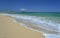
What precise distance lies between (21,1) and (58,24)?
27.4 inches

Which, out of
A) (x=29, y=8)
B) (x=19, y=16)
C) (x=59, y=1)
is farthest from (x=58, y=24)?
(x=19, y=16)

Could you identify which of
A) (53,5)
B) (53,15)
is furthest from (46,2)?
(53,15)

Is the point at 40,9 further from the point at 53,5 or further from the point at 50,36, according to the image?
the point at 50,36

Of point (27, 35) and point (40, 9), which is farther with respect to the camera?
point (40, 9)

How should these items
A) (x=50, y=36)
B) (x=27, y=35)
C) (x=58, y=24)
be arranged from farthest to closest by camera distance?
(x=58, y=24) < (x=50, y=36) < (x=27, y=35)

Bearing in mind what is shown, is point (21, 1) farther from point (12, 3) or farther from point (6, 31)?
point (6, 31)

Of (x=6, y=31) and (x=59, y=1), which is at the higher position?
(x=59, y=1)

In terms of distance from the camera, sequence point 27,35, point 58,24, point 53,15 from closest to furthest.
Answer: point 27,35
point 58,24
point 53,15

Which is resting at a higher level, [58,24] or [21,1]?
[21,1]

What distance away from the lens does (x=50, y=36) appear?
1.76 m

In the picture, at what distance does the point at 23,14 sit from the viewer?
2797 millimetres

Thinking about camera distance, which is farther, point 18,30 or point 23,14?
point 23,14

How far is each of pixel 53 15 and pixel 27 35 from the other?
1.17 m

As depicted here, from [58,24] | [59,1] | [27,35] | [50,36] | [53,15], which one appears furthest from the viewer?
[53,15]
